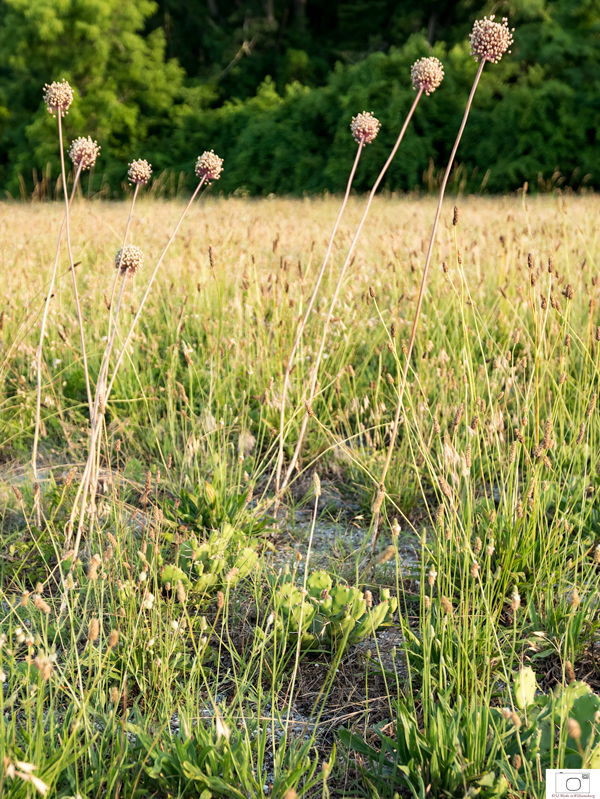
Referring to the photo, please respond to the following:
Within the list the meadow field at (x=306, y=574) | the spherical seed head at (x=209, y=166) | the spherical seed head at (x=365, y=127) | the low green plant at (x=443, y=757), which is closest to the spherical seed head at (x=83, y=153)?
the spherical seed head at (x=209, y=166)

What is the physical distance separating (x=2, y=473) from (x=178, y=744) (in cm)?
152

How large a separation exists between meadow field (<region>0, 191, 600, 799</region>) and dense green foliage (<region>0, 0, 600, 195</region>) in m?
12.0

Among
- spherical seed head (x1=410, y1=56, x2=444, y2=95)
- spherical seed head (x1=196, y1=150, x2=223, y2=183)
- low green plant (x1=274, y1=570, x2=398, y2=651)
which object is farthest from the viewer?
spherical seed head (x1=196, y1=150, x2=223, y2=183)

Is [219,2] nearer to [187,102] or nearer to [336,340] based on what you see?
[187,102]

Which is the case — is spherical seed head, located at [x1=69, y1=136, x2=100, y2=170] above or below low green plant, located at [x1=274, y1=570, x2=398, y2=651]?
above

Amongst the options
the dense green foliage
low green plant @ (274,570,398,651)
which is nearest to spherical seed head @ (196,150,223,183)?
low green plant @ (274,570,398,651)

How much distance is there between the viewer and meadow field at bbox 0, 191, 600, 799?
110 centimetres

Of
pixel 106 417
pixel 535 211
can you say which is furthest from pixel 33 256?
pixel 535 211

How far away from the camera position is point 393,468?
213 cm

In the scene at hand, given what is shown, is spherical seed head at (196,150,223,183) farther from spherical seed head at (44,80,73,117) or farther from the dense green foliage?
the dense green foliage

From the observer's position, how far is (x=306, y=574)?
118cm

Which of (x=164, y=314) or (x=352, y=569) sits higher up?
(x=164, y=314)

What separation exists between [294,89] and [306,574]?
20.0 m

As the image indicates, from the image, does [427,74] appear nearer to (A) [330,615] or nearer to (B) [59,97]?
(B) [59,97]
